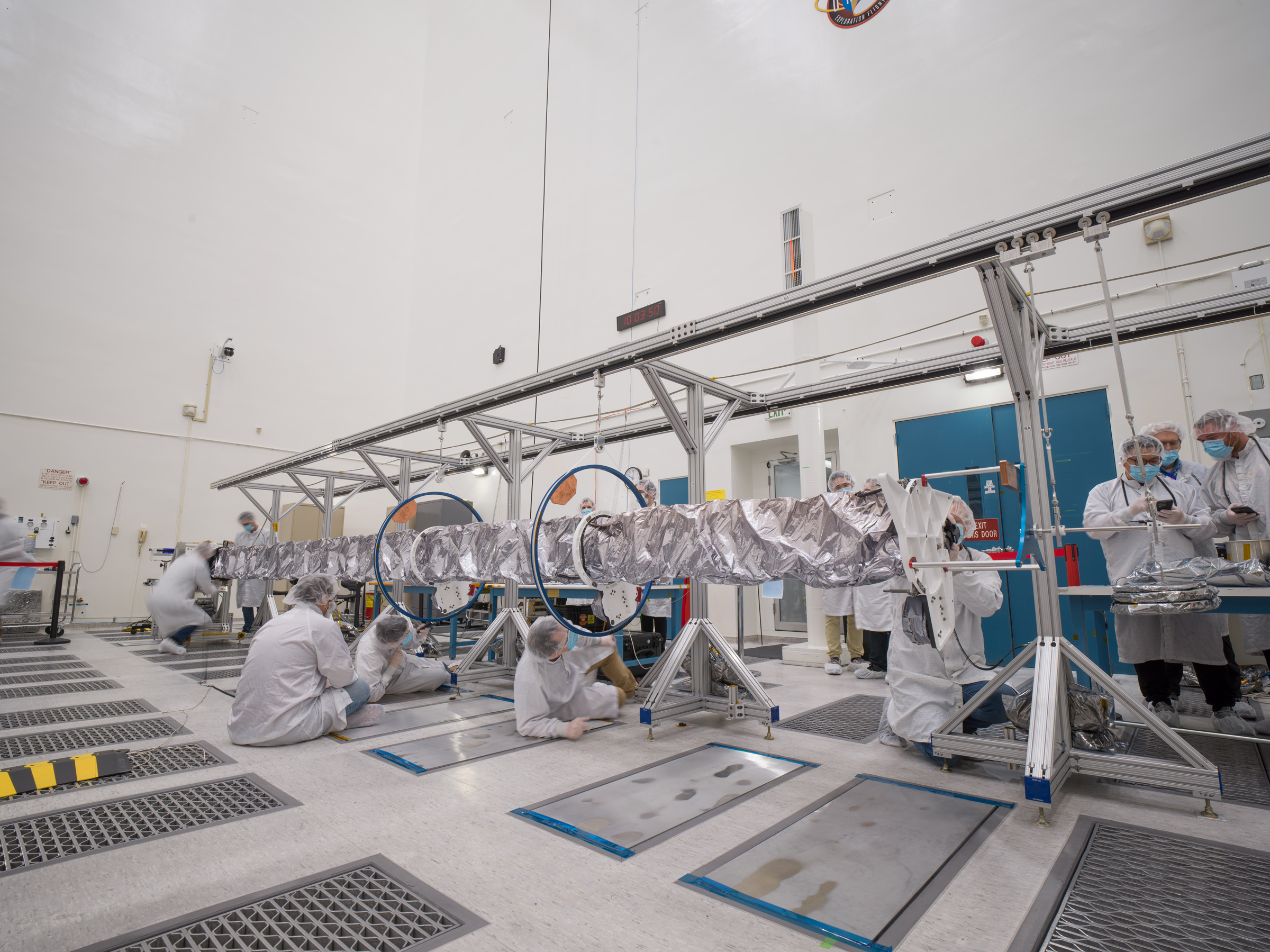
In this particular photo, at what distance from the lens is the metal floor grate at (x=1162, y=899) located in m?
1.56

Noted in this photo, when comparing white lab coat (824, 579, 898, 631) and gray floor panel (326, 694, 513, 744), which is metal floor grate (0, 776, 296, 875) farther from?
white lab coat (824, 579, 898, 631)

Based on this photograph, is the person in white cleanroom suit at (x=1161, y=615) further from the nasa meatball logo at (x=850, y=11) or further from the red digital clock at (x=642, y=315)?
the nasa meatball logo at (x=850, y=11)

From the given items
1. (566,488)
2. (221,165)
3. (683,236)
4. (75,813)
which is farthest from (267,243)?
(75,813)

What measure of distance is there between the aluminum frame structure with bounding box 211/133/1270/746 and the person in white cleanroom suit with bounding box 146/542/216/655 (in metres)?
2.01

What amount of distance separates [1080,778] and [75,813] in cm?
434

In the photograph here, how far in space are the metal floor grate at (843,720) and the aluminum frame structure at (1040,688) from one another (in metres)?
0.79

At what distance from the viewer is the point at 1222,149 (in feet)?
7.07

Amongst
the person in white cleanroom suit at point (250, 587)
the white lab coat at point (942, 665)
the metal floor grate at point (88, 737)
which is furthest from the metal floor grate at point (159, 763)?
the person in white cleanroom suit at point (250, 587)

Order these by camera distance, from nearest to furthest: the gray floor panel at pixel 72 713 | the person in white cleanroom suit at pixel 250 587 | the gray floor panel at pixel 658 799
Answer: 1. the gray floor panel at pixel 658 799
2. the gray floor panel at pixel 72 713
3. the person in white cleanroom suit at pixel 250 587

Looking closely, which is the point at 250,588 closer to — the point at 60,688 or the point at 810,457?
the point at 60,688

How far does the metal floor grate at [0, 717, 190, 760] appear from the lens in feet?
10.7

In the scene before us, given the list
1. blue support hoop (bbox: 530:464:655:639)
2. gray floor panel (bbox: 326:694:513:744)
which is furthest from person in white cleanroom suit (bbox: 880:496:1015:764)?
gray floor panel (bbox: 326:694:513:744)

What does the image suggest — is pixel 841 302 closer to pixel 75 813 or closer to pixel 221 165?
pixel 75 813

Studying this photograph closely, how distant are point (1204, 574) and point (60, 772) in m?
5.18
